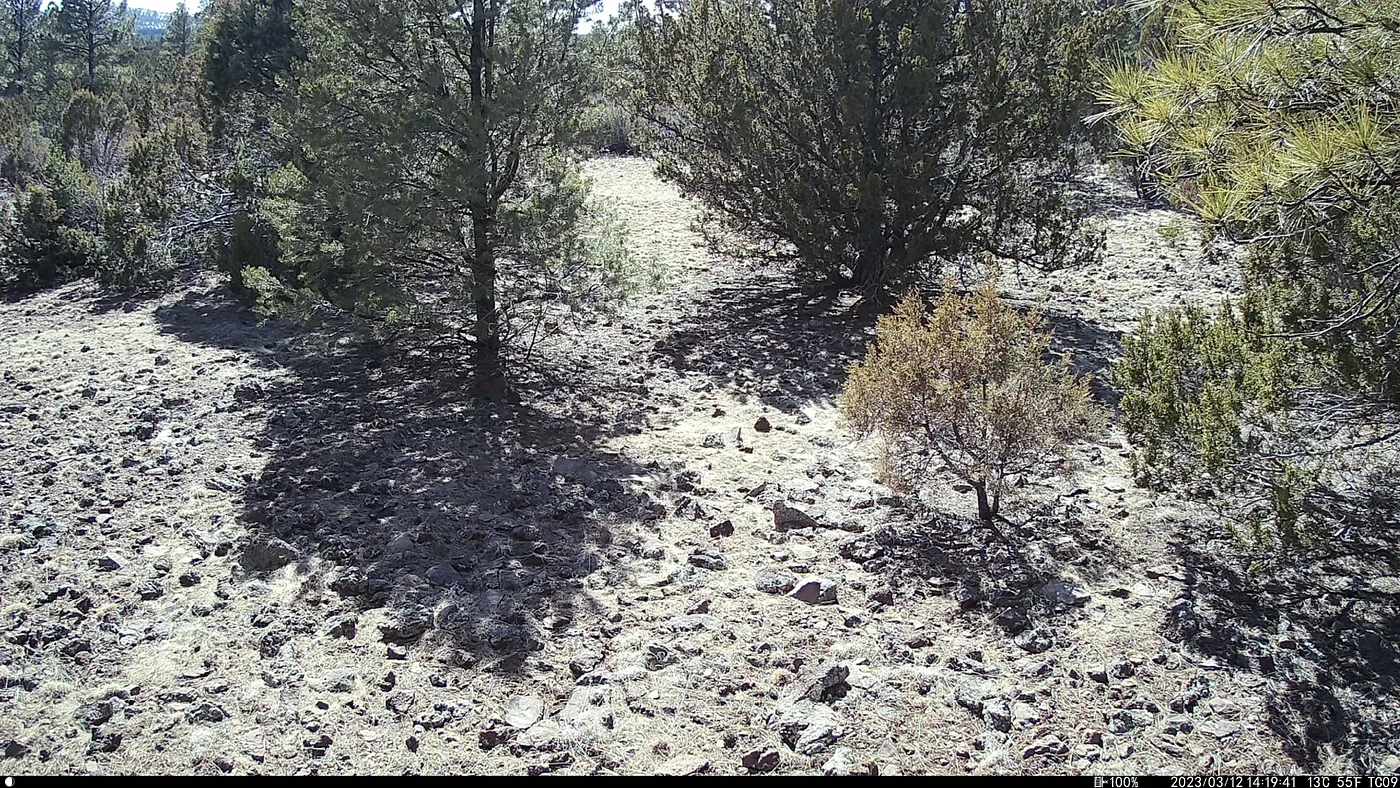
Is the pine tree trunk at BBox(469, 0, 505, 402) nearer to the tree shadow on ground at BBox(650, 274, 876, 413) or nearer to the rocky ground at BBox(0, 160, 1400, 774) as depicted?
the rocky ground at BBox(0, 160, 1400, 774)

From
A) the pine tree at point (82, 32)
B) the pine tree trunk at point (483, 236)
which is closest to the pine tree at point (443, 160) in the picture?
the pine tree trunk at point (483, 236)

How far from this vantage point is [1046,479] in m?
4.93

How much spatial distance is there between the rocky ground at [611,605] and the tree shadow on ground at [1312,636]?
0.04ft

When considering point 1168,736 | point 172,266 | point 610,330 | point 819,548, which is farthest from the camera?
point 172,266

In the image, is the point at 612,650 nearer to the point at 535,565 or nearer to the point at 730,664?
the point at 730,664

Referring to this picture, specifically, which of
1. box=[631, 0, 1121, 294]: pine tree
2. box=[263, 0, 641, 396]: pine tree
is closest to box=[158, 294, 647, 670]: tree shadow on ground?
box=[263, 0, 641, 396]: pine tree

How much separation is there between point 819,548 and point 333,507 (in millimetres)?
2297

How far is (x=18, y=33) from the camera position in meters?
35.5

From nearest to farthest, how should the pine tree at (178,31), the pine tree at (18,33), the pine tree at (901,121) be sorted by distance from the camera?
the pine tree at (901,121)
the pine tree at (18,33)
the pine tree at (178,31)

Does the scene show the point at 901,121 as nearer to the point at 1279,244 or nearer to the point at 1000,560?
the point at 1279,244

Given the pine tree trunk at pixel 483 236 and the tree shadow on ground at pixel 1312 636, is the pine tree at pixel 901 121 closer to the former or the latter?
the pine tree trunk at pixel 483 236

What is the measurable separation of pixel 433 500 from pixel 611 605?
53.2 inches

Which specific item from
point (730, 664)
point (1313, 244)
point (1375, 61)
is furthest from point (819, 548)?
point (1375, 61)

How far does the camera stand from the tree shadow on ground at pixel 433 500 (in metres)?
3.87
